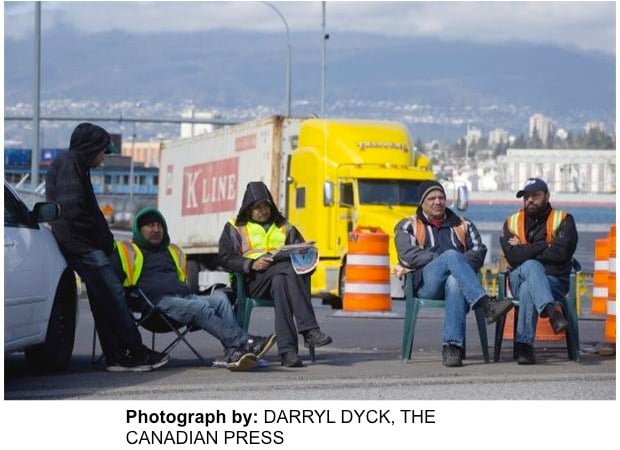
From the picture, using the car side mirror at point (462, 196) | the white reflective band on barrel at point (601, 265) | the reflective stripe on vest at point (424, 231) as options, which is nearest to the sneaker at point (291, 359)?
the reflective stripe on vest at point (424, 231)

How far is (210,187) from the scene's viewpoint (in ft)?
116

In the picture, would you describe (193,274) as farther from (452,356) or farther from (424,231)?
(452,356)

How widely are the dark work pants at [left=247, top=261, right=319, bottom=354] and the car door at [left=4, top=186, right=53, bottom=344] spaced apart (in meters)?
1.64

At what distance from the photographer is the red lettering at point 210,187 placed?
33.5m

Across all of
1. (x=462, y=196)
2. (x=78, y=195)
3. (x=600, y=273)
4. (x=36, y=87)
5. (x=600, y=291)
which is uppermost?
(x=36, y=87)

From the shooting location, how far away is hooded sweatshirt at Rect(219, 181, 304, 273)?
1198 centimetres

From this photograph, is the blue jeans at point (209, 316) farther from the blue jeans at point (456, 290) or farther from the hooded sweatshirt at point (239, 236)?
the blue jeans at point (456, 290)

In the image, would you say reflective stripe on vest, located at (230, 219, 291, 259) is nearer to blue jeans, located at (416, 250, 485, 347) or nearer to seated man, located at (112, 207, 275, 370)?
seated man, located at (112, 207, 275, 370)

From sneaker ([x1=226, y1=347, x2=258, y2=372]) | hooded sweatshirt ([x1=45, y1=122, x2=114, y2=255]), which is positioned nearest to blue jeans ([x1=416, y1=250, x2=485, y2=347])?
sneaker ([x1=226, y1=347, x2=258, y2=372])

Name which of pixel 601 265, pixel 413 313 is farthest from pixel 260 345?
pixel 601 265

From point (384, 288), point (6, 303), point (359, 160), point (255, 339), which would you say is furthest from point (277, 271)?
point (359, 160)

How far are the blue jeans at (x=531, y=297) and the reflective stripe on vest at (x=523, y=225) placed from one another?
0.30 m

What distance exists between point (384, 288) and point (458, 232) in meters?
8.71

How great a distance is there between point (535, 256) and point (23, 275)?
3783 millimetres
